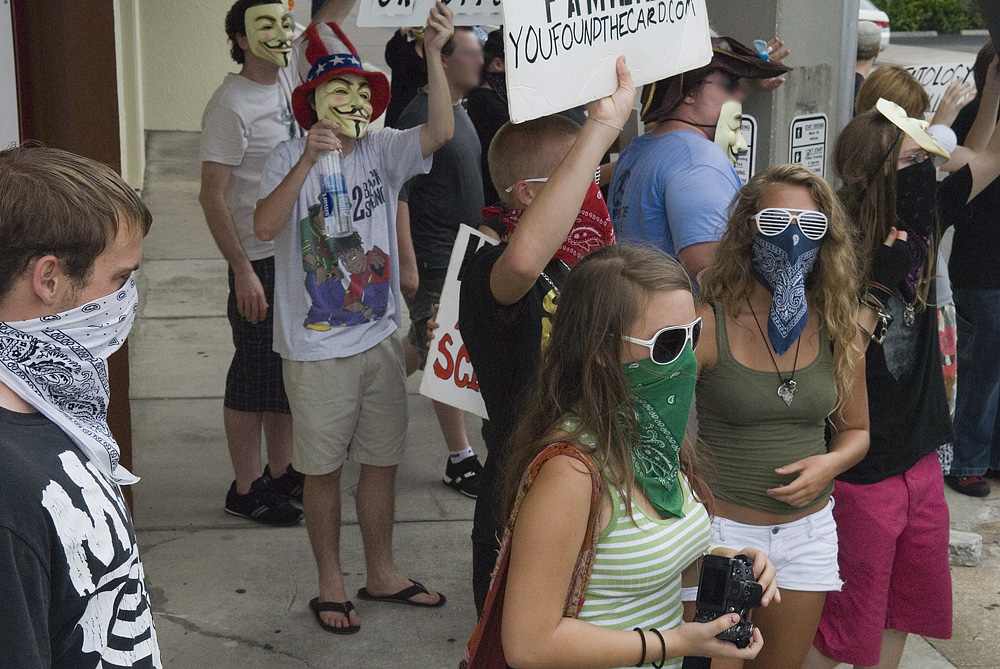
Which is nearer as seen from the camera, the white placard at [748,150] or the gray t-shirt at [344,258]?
the gray t-shirt at [344,258]

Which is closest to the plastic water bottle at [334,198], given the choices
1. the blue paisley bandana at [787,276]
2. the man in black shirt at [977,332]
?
the blue paisley bandana at [787,276]

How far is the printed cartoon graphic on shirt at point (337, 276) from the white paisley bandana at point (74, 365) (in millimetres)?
2025

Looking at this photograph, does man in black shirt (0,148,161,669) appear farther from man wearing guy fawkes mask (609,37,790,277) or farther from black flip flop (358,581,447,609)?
black flip flop (358,581,447,609)

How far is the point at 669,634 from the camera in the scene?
6.42 feet

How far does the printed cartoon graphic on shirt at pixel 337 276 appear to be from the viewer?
371cm

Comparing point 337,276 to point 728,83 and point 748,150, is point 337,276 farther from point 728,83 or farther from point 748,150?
point 748,150

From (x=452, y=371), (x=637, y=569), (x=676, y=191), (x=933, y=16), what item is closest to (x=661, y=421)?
(x=637, y=569)

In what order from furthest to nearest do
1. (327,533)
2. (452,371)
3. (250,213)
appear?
(250,213)
(327,533)
(452,371)

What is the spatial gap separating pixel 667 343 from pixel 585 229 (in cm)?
84

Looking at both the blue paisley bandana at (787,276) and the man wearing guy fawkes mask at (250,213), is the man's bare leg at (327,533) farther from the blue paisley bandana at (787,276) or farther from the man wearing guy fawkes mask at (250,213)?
the blue paisley bandana at (787,276)

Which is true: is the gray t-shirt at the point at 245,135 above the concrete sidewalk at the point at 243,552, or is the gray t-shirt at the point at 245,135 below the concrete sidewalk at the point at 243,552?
above

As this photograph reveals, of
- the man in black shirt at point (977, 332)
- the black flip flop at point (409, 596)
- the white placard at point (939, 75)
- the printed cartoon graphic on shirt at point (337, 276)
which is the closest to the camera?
the printed cartoon graphic on shirt at point (337, 276)

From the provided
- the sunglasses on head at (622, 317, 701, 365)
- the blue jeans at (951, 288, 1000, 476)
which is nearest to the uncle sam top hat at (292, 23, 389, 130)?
the sunglasses on head at (622, 317, 701, 365)

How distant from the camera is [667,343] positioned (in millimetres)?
2045
